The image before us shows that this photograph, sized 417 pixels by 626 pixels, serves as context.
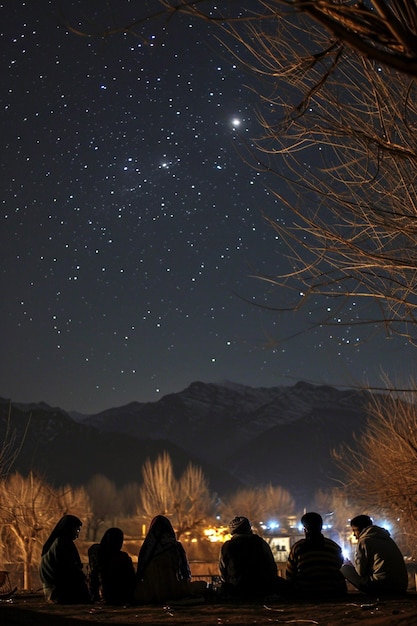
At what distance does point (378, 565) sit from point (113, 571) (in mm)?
2631

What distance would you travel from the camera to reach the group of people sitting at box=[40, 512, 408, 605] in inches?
280

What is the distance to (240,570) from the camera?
24.1 feet

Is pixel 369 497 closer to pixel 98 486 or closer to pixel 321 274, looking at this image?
pixel 321 274

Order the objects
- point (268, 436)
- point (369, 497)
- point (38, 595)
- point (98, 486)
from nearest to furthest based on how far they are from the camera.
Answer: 1. point (38, 595)
2. point (369, 497)
3. point (98, 486)
4. point (268, 436)

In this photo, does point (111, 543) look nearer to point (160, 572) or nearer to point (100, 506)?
point (160, 572)

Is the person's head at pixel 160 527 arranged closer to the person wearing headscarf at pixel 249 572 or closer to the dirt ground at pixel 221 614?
the person wearing headscarf at pixel 249 572

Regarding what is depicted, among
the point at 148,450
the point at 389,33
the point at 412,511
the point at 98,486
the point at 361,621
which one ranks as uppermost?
the point at 148,450

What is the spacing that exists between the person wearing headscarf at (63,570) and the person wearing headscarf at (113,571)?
194mm

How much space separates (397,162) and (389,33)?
192cm

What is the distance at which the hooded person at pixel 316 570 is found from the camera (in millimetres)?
7074

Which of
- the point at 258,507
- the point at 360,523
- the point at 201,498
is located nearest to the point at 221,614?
the point at 360,523

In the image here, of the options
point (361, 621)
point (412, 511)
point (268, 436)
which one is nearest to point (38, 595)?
A: point (361, 621)

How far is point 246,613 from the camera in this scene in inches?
235

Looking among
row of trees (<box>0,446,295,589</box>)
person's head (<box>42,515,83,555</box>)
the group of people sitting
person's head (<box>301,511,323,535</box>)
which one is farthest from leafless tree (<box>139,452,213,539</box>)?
person's head (<box>301,511,323,535</box>)
